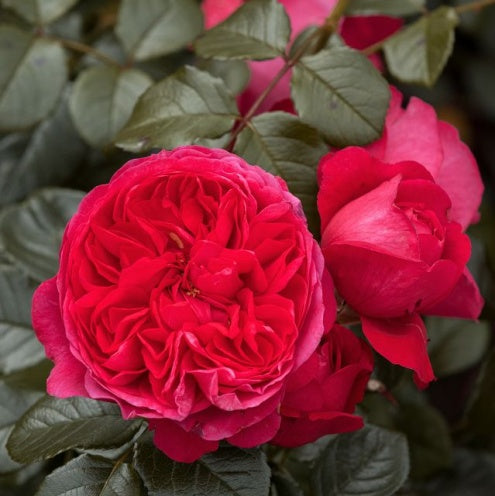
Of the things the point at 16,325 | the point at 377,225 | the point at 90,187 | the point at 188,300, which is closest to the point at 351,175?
the point at 377,225

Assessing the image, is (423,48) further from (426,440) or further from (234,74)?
(426,440)

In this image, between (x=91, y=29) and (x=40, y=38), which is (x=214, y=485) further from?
(x=91, y=29)

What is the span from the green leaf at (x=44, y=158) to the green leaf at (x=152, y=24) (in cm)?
16

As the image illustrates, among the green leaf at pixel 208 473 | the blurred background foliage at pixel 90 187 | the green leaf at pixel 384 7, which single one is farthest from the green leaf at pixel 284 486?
the green leaf at pixel 384 7

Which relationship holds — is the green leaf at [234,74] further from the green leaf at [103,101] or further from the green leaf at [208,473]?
the green leaf at [208,473]

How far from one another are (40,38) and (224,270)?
47 centimetres

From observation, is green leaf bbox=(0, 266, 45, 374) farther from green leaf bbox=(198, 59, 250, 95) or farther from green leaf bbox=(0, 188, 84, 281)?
green leaf bbox=(198, 59, 250, 95)

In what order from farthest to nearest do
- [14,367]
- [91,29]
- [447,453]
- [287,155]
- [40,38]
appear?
1. [91,29]
2. [447,453]
3. [40,38]
4. [14,367]
5. [287,155]

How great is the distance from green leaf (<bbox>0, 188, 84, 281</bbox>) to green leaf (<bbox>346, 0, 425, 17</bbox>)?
0.35m

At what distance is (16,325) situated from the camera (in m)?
0.82

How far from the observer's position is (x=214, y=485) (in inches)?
23.6

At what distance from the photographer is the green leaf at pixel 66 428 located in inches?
23.8

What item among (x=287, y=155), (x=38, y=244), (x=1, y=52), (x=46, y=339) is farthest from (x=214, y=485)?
(x=1, y=52)

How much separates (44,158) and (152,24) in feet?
0.75
